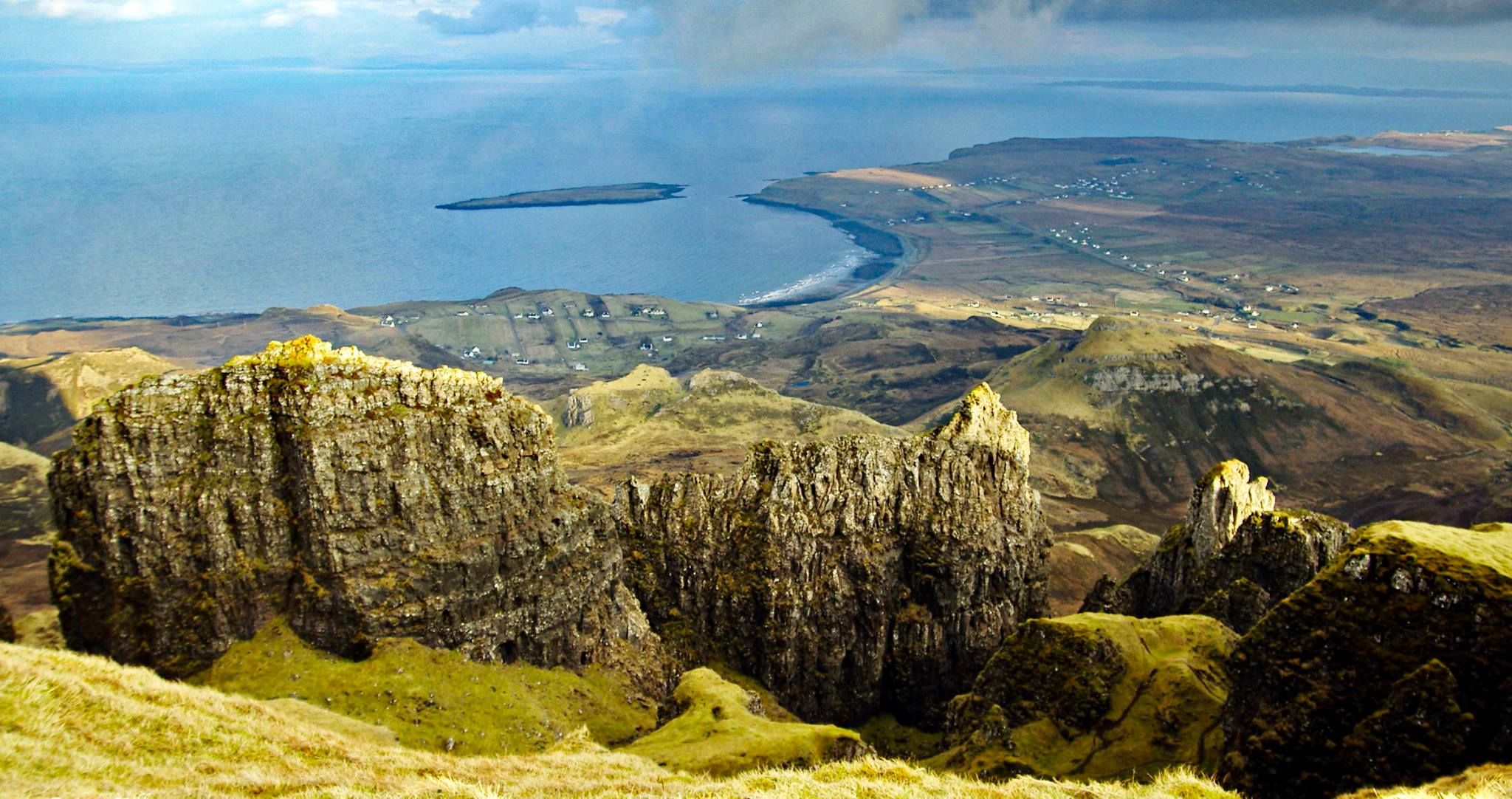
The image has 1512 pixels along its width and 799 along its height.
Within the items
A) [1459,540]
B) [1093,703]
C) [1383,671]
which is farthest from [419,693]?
[1459,540]

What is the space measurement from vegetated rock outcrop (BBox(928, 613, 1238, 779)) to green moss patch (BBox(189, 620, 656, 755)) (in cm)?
2303

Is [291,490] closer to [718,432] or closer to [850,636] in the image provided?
[850,636]

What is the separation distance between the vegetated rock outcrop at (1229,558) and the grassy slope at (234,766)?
40.3 metres

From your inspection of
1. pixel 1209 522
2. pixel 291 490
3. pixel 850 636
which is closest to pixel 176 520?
pixel 291 490

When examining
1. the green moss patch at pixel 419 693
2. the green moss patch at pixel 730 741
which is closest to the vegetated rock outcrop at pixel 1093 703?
the green moss patch at pixel 730 741

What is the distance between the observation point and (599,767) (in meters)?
A: 42.9

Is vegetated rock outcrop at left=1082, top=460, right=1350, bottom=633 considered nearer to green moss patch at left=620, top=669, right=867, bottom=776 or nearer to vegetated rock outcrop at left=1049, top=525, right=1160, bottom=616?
vegetated rock outcrop at left=1049, top=525, right=1160, bottom=616

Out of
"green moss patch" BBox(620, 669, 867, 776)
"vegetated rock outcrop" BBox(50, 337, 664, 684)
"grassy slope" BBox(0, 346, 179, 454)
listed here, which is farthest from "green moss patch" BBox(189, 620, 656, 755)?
"grassy slope" BBox(0, 346, 179, 454)

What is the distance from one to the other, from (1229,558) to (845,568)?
3025 centimetres

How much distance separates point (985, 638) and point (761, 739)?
103 ft

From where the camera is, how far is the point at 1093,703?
58.8 metres

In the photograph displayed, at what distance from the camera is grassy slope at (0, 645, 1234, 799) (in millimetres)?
29438

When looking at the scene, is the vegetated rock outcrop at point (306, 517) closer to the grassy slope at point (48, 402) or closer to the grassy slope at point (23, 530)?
the grassy slope at point (23, 530)

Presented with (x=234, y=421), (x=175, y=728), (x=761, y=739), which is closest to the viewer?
(x=175, y=728)
